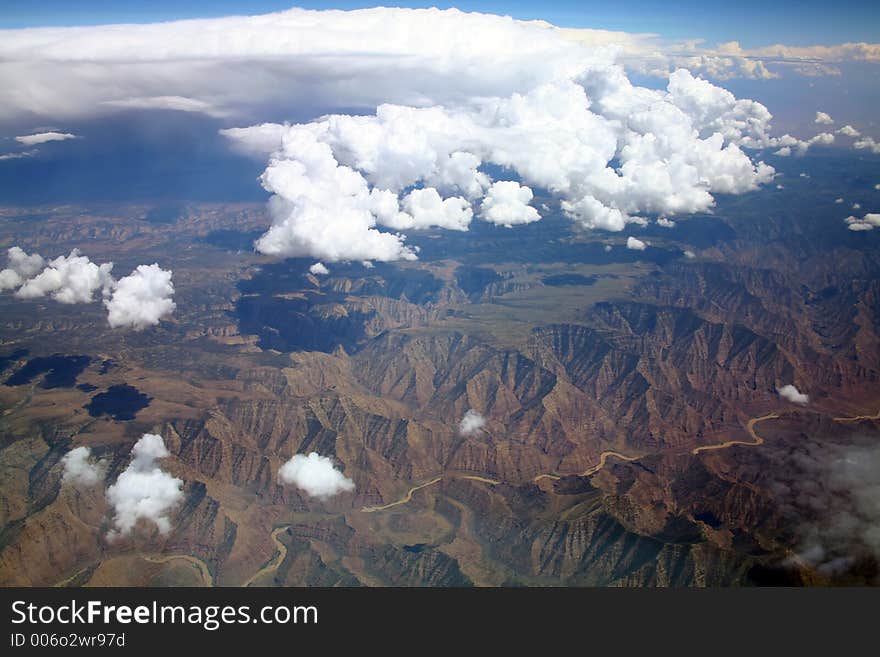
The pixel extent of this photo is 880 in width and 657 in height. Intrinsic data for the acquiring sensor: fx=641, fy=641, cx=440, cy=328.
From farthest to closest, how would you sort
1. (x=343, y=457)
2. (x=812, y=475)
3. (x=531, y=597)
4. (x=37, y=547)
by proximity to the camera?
(x=343, y=457)
(x=812, y=475)
(x=37, y=547)
(x=531, y=597)

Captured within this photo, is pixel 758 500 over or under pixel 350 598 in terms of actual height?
under

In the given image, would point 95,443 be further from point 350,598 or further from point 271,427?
point 350,598

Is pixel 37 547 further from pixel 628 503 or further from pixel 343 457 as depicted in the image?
pixel 628 503

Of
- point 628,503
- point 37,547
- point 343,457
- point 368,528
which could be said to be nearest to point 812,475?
point 628,503

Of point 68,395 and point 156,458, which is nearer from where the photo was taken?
point 156,458

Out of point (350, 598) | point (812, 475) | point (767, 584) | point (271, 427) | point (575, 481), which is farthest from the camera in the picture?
point (271, 427)

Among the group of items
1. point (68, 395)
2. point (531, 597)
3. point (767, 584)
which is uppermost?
point (531, 597)

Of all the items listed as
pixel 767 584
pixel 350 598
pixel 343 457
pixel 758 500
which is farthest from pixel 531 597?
pixel 343 457

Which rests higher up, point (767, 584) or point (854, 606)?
point (854, 606)

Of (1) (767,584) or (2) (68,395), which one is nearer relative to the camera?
(1) (767,584)
